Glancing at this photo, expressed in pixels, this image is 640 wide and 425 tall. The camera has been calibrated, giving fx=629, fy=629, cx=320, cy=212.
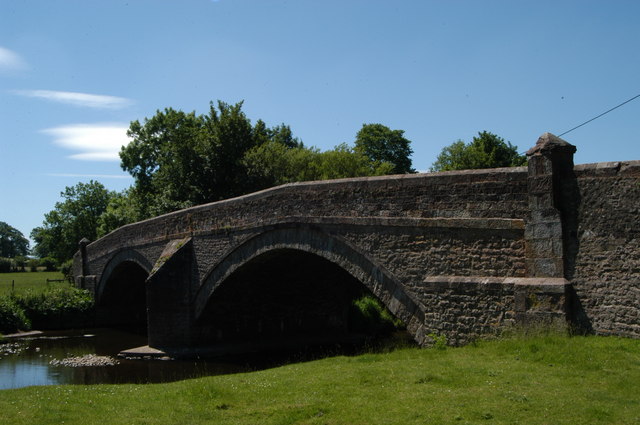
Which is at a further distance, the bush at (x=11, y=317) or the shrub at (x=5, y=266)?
the shrub at (x=5, y=266)

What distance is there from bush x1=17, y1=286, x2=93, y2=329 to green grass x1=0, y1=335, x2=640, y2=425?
19.4 meters

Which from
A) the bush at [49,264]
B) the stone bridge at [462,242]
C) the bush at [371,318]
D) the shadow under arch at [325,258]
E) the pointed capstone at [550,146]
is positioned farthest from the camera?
the bush at [49,264]

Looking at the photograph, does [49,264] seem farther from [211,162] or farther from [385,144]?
[211,162]

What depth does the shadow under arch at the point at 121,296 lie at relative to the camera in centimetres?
3050

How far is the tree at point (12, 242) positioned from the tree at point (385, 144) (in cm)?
9650

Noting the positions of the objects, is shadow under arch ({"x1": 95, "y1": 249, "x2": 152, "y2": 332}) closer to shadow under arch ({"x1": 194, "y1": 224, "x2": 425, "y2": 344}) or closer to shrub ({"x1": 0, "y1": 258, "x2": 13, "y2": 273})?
shadow under arch ({"x1": 194, "y1": 224, "x2": 425, "y2": 344})

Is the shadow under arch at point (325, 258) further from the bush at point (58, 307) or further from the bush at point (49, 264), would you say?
the bush at point (49, 264)

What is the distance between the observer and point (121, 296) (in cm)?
3231

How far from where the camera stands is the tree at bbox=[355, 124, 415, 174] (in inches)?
1938

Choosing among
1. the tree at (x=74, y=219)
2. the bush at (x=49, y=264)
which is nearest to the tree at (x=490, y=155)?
the tree at (x=74, y=219)

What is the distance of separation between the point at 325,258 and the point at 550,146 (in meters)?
6.71

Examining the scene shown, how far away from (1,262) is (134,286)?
47483 mm

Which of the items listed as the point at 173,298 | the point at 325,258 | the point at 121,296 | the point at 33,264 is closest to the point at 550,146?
the point at 325,258

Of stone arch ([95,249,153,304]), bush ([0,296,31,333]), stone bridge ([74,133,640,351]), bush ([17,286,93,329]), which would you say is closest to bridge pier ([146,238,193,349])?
stone bridge ([74,133,640,351])
